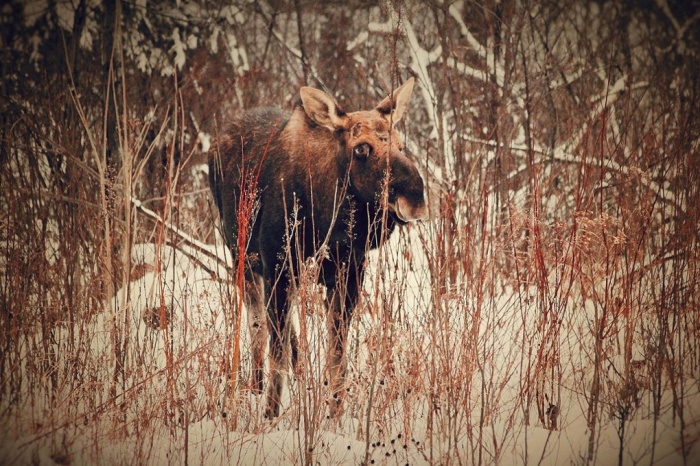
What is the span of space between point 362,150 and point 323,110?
0.35 m

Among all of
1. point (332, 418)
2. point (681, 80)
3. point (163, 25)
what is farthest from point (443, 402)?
point (163, 25)

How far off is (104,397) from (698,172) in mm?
3180

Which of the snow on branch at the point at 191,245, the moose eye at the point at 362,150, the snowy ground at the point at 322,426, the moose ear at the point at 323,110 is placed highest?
the moose ear at the point at 323,110

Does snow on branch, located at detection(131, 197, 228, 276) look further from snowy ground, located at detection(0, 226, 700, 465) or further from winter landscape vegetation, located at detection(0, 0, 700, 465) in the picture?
snowy ground, located at detection(0, 226, 700, 465)

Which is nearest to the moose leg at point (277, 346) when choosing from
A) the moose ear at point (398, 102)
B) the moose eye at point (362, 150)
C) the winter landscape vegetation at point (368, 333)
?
the winter landscape vegetation at point (368, 333)

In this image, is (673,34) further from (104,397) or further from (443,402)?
(104,397)

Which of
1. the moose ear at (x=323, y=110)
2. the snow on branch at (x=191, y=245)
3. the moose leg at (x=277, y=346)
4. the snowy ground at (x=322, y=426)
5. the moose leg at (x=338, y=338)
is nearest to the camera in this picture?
the snowy ground at (x=322, y=426)

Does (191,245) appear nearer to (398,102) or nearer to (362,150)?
(362,150)

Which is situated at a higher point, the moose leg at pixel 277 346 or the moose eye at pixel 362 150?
the moose eye at pixel 362 150

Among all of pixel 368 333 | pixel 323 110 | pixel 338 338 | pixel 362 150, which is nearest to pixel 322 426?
pixel 338 338

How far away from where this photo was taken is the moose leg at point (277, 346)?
125 inches

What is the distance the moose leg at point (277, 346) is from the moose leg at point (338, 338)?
24 cm

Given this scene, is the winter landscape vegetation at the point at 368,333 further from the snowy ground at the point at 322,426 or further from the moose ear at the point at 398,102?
the moose ear at the point at 398,102

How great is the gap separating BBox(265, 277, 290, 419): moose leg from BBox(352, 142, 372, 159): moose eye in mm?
799
